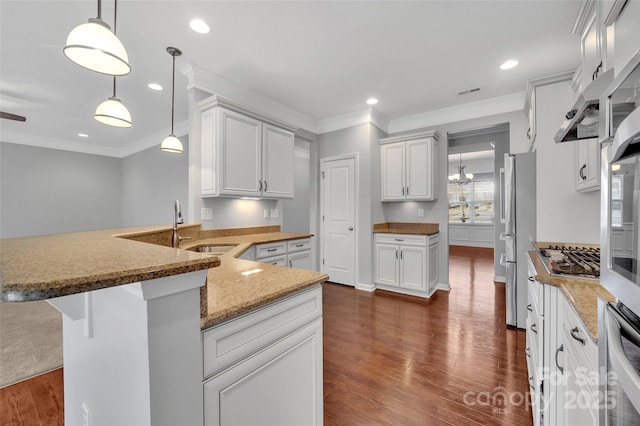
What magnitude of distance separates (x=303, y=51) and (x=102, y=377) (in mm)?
2814

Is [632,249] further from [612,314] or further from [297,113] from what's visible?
[297,113]

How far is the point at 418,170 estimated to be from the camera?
13.1 feet

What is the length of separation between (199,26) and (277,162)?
1.64m

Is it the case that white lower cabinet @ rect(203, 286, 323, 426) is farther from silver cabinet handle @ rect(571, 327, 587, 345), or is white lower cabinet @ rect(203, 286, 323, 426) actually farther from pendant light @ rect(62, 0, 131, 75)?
pendant light @ rect(62, 0, 131, 75)

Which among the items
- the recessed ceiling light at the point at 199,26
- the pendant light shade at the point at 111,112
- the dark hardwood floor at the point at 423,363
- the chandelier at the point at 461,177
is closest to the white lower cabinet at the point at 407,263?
the dark hardwood floor at the point at 423,363

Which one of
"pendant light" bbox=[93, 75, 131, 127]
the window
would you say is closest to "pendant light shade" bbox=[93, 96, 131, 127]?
"pendant light" bbox=[93, 75, 131, 127]

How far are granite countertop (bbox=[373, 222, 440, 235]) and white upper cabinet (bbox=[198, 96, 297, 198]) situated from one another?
5.69 feet

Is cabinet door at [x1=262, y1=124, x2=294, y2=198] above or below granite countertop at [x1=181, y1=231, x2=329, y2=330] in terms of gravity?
above

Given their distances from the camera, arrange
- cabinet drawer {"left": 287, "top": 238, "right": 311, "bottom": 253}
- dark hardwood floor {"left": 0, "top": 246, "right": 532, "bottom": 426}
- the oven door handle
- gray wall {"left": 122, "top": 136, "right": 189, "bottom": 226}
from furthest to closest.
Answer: gray wall {"left": 122, "top": 136, "right": 189, "bottom": 226}, cabinet drawer {"left": 287, "top": 238, "right": 311, "bottom": 253}, dark hardwood floor {"left": 0, "top": 246, "right": 532, "bottom": 426}, the oven door handle

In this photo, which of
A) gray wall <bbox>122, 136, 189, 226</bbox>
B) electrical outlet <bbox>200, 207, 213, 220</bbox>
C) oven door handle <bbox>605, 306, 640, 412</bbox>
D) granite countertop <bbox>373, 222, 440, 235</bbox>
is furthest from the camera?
gray wall <bbox>122, 136, 189, 226</bbox>

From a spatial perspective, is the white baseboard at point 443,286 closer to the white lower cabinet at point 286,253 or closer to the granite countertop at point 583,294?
the white lower cabinet at point 286,253

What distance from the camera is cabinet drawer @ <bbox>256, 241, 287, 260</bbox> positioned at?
9.11 ft

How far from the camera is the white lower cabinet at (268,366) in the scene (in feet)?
2.68

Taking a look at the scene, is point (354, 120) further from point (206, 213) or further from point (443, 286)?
point (443, 286)
